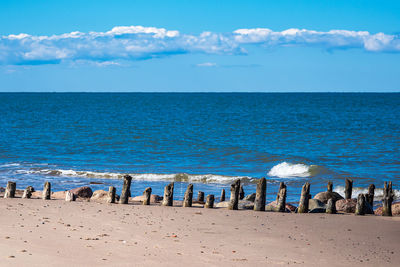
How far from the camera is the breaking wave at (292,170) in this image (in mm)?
27625

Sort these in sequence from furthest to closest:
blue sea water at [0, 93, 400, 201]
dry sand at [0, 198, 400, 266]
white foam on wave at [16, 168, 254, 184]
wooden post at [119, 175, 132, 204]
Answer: white foam on wave at [16, 168, 254, 184], blue sea water at [0, 93, 400, 201], wooden post at [119, 175, 132, 204], dry sand at [0, 198, 400, 266]

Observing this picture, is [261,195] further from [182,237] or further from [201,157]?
[201,157]

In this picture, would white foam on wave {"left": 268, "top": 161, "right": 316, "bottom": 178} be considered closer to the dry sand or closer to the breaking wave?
the breaking wave

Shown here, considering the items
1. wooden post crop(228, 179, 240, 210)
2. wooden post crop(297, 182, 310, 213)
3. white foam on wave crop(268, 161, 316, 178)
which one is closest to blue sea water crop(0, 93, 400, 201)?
white foam on wave crop(268, 161, 316, 178)

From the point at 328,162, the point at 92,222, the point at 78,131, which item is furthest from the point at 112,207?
the point at 78,131

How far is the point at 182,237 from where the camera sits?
12008mm

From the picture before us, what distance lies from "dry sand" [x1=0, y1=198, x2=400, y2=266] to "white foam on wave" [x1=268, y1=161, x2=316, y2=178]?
38.4 ft

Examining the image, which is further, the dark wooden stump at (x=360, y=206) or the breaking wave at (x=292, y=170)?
the breaking wave at (x=292, y=170)

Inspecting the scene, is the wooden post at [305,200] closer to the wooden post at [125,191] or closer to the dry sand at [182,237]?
the dry sand at [182,237]

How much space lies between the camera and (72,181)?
2464cm

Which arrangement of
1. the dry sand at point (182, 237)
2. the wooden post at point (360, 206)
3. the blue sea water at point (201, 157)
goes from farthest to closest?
1. the blue sea water at point (201, 157)
2. the wooden post at point (360, 206)
3. the dry sand at point (182, 237)

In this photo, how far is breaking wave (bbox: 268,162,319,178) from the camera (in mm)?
27625

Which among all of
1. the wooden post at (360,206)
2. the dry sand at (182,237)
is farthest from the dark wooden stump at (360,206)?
the dry sand at (182,237)

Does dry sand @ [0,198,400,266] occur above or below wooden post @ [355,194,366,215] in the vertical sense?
below
